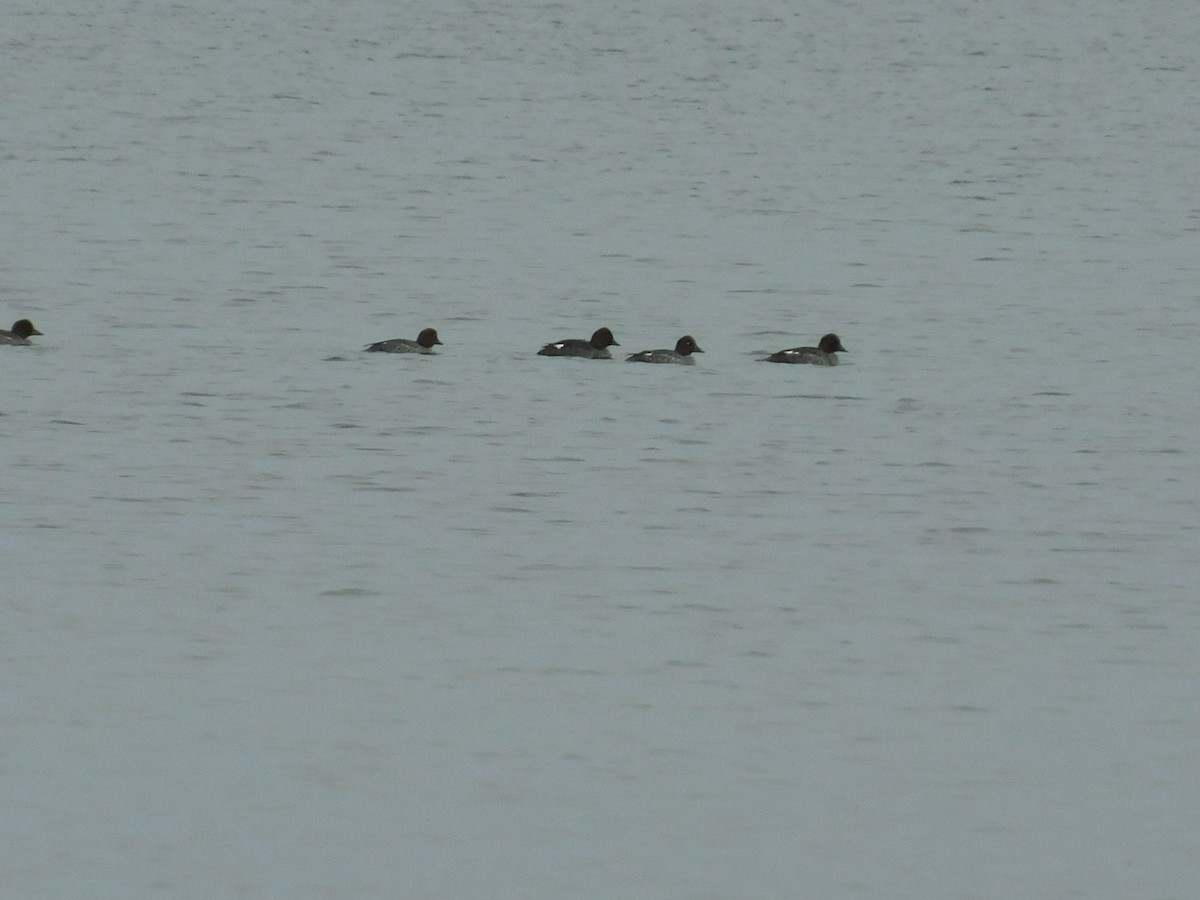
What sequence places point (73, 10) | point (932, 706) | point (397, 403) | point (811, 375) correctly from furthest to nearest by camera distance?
1. point (73, 10)
2. point (811, 375)
3. point (397, 403)
4. point (932, 706)

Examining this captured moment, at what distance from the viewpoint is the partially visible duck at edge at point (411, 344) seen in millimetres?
24469

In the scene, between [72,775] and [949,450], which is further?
[949,450]

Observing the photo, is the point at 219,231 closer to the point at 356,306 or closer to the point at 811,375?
the point at 356,306

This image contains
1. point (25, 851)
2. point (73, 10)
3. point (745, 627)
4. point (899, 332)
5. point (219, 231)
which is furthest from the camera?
point (73, 10)

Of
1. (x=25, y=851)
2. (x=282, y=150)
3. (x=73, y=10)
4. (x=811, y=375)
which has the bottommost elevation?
(x=25, y=851)

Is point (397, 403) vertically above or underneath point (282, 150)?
underneath

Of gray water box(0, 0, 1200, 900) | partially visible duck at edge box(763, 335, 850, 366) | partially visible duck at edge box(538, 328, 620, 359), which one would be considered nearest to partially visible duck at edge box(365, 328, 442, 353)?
gray water box(0, 0, 1200, 900)

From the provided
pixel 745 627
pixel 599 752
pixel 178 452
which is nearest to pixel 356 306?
pixel 178 452

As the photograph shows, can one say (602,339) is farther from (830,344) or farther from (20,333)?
(20,333)

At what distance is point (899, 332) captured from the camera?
27.3 m

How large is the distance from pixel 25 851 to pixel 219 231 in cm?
2419

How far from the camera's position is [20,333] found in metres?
24.6

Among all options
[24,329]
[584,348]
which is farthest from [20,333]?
[584,348]

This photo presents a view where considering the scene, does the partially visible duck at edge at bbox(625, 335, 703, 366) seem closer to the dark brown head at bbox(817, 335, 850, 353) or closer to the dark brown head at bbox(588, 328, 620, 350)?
the dark brown head at bbox(588, 328, 620, 350)
